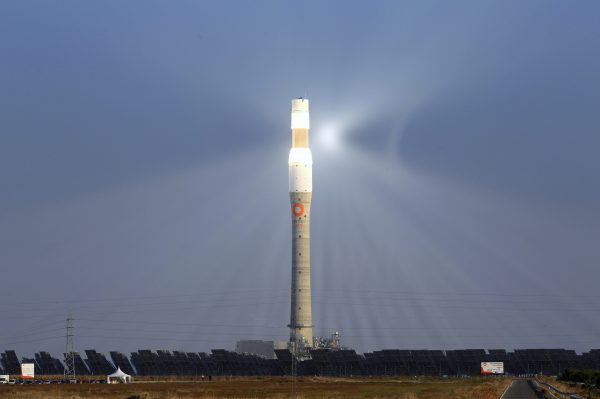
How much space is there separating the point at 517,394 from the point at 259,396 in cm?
2626

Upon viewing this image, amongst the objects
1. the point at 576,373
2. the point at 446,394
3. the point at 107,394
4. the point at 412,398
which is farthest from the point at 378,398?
the point at 576,373

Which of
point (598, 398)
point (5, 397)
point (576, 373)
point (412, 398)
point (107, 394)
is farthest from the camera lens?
point (576, 373)

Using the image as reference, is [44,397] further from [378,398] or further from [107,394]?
[378,398]

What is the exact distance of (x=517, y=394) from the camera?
12338 centimetres

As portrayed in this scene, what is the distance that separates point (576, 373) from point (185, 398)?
87.1 metres

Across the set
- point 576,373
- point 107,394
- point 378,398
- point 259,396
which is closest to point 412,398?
point 378,398

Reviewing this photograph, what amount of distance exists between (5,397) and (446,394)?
45191 millimetres

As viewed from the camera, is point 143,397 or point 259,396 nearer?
point 143,397

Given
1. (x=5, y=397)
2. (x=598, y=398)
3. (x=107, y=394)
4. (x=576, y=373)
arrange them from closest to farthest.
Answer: (x=598, y=398)
(x=5, y=397)
(x=107, y=394)
(x=576, y=373)

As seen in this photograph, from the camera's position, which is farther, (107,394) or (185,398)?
(107,394)

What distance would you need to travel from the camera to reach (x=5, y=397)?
129000mm

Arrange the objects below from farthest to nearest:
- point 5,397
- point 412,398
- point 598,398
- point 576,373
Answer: point 576,373 → point 5,397 → point 412,398 → point 598,398

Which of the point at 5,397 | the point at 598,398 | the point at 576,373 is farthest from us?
the point at 576,373

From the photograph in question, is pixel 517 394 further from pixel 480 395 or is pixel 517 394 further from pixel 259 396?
pixel 259 396
